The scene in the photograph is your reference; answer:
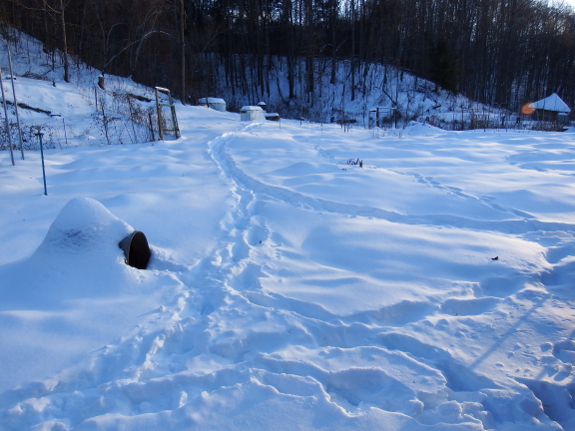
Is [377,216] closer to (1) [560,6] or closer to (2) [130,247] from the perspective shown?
(2) [130,247]

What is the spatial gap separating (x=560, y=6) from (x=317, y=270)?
55312mm

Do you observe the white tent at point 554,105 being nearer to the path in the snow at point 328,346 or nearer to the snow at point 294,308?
the snow at point 294,308

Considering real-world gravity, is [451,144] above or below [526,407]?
above

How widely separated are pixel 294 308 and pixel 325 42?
1431 inches

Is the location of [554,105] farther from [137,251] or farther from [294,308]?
[137,251]

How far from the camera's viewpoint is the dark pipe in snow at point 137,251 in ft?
11.7

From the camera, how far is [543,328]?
8.77ft

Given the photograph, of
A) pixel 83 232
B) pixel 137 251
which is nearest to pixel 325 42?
pixel 137 251

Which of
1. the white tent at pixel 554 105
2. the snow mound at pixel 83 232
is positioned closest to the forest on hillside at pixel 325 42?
the white tent at pixel 554 105

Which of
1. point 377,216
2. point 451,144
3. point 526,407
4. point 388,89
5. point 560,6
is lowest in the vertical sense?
point 526,407

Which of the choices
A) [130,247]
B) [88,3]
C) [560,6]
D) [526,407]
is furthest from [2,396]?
[560,6]

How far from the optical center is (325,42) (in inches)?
1383

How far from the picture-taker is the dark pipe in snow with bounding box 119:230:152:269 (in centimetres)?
356

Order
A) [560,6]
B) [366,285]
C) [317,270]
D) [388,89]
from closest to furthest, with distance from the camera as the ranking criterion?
[366,285]
[317,270]
[388,89]
[560,6]
